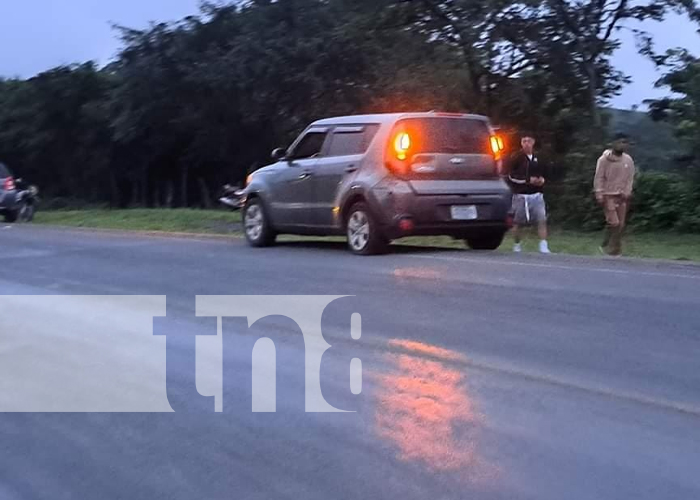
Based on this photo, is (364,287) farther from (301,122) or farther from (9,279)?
(301,122)

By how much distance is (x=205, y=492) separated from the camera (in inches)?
209

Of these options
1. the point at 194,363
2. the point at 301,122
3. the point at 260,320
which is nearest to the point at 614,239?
the point at 260,320

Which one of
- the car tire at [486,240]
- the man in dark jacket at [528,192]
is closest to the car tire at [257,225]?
the car tire at [486,240]

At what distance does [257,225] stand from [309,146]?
1.51 m

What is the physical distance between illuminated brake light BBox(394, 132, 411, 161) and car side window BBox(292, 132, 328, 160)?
5.11ft

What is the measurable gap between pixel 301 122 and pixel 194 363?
2136 cm

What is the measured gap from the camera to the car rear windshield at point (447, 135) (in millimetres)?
14258

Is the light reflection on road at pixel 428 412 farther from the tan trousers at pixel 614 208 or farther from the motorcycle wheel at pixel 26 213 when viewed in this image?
the motorcycle wheel at pixel 26 213

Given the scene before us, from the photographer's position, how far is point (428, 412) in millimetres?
6457

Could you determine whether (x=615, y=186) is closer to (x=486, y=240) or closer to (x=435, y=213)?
(x=486, y=240)

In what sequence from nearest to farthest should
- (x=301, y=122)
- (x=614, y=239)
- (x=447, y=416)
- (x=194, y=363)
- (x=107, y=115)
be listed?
(x=447, y=416)
(x=194, y=363)
(x=614, y=239)
(x=301, y=122)
(x=107, y=115)

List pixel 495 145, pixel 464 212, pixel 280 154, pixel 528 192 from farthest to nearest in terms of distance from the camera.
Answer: pixel 280 154
pixel 528 192
pixel 495 145
pixel 464 212

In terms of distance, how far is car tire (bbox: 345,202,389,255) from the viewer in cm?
1408

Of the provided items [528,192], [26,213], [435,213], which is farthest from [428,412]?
[26,213]
